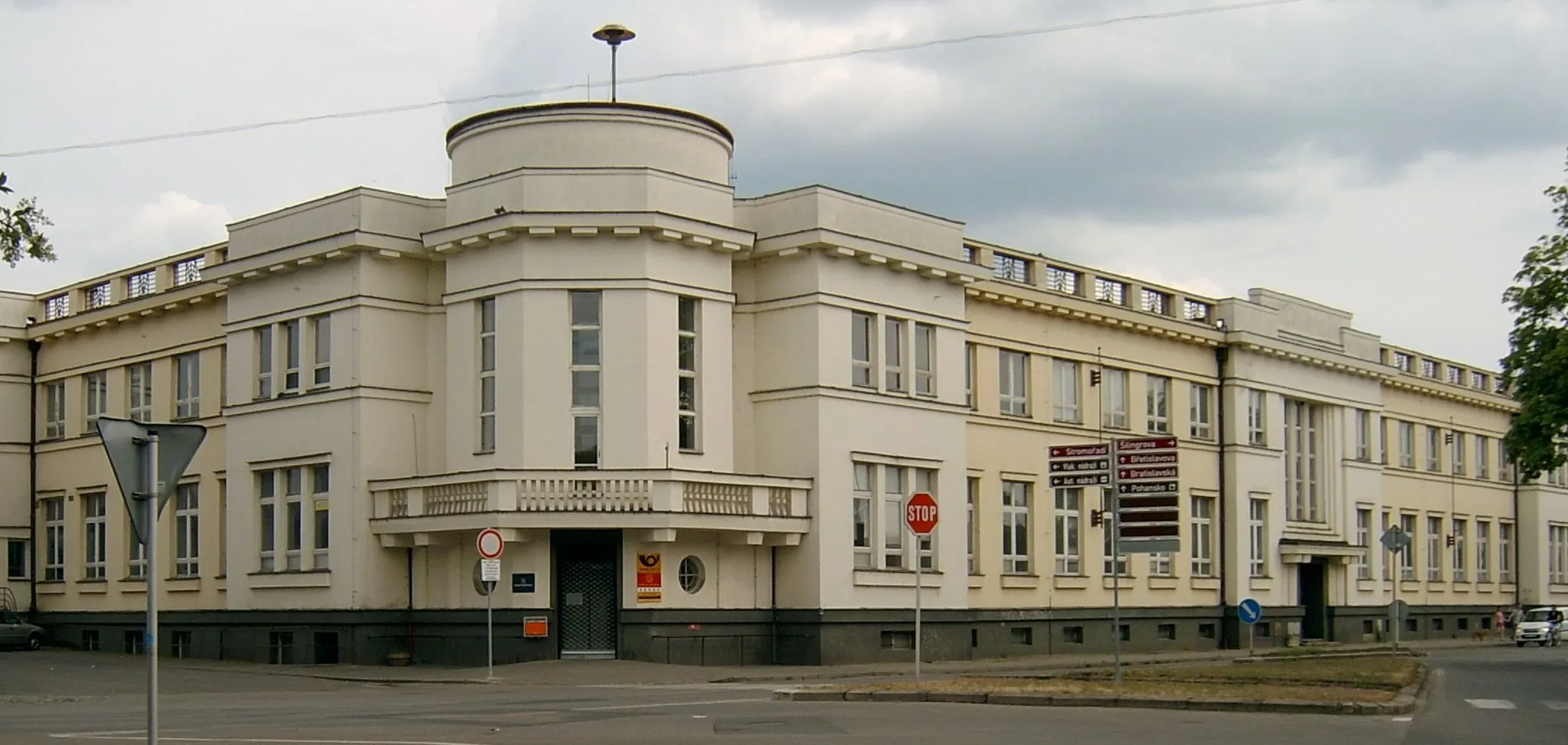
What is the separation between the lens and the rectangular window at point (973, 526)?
139 ft

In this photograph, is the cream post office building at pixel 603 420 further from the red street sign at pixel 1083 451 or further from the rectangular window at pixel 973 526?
the red street sign at pixel 1083 451

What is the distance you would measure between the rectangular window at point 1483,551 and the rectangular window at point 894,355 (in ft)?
121

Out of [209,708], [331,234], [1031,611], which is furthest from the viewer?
[1031,611]

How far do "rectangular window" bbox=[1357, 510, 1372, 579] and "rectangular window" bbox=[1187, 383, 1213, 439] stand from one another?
8.63 m

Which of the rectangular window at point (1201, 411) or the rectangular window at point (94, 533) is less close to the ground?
the rectangular window at point (1201, 411)

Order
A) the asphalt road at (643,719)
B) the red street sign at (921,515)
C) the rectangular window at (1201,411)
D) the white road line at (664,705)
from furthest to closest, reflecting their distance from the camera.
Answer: the rectangular window at (1201,411) < the red street sign at (921,515) < the white road line at (664,705) < the asphalt road at (643,719)

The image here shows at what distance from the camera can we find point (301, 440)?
38156 mm

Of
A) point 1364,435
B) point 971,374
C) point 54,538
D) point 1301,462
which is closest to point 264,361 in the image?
point 54,538

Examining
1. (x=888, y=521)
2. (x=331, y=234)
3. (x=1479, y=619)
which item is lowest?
(x=1479, y=619)

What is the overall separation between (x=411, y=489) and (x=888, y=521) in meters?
9.87

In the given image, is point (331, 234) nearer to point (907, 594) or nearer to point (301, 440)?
point (301, 440)

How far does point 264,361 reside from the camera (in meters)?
40.0

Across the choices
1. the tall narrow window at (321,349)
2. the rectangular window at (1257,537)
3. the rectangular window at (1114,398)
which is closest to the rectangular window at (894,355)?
the rectangular window at (1114,398)

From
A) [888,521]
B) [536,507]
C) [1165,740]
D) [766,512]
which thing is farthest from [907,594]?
[1165,740]
